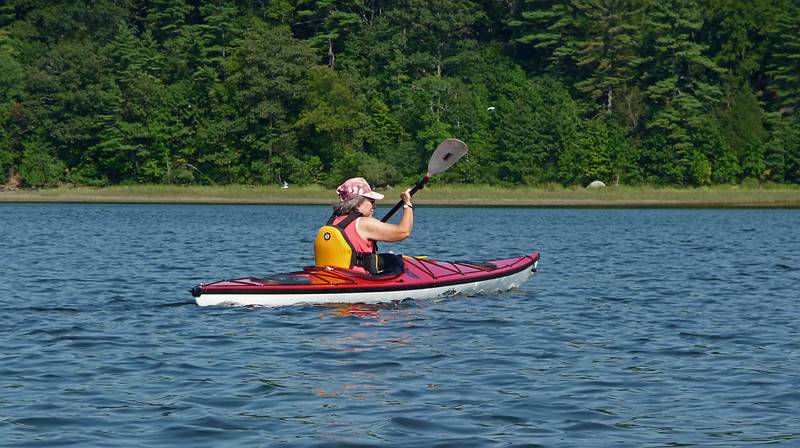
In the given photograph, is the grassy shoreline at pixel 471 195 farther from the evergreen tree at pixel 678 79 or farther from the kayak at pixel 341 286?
the kayak at pixel 341 286

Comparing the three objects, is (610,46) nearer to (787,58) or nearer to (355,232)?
(787,58)

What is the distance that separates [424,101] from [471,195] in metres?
9.13

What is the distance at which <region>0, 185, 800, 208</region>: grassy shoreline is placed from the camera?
63375 mm

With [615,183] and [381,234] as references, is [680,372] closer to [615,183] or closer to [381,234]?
[381,234]

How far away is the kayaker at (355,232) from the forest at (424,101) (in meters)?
54.0

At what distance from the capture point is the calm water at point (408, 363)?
8430mm

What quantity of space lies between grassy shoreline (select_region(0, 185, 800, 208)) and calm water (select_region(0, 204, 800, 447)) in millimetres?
41102

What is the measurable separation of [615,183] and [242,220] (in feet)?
97.0

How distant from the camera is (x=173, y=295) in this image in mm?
Result: 17172

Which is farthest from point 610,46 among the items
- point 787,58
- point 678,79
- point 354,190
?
point 354,190

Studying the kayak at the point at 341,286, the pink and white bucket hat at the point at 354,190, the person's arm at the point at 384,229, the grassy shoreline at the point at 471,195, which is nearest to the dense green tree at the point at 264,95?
the grassy shoreline at the point at 471,195

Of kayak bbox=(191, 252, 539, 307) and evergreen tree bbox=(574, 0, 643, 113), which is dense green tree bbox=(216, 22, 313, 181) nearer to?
evergreen tree bbox=(574, 0, 643, 113)

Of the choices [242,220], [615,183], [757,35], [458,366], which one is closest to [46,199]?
[242,220]

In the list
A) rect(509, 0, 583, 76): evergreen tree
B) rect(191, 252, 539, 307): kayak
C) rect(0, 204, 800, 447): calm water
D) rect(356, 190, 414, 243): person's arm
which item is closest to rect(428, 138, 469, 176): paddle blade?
rect(0, 204, 800, 447): calm water
